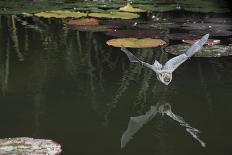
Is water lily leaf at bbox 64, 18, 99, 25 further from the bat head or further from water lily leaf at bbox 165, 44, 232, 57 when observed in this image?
the bat head

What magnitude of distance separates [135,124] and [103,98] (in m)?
0.48

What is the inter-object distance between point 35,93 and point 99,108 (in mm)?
498

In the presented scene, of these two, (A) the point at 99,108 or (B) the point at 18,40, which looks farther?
(B) the point at 18,40

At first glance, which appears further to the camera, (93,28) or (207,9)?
(207,9)

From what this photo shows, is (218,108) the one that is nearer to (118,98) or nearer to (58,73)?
(118,98)

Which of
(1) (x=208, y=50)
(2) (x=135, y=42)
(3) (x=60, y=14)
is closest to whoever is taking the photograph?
(1) (x=208, y=50)

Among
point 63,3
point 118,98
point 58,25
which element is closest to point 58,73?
point 118,98

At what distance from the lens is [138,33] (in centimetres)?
498

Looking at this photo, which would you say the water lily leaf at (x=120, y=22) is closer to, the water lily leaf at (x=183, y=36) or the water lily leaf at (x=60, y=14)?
the water lily leaf at (x=60, y=14)

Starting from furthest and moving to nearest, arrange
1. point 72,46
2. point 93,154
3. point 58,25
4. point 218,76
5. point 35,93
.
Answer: point 58,25 < point 72,46 < point 218,76 < point 35,93 < point 93,154

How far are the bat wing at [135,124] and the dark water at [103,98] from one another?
1.2 inches

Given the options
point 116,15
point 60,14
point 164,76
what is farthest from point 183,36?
point 60,14

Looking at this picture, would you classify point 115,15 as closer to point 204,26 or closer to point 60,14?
point 60,14

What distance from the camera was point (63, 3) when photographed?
760 cm
